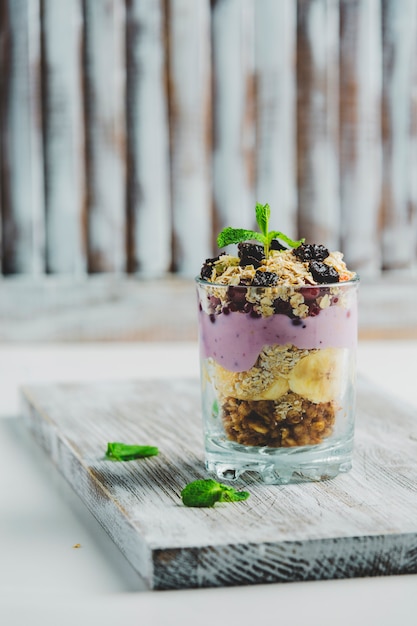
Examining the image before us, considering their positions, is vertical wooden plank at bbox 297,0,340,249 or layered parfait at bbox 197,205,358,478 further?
vertical wooden plank at bbox 297,0,340,249

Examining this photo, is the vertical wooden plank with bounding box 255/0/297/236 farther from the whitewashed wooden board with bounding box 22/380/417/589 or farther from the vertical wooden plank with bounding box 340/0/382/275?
the whitewashed wooden board with bounding box 22/380/417/589

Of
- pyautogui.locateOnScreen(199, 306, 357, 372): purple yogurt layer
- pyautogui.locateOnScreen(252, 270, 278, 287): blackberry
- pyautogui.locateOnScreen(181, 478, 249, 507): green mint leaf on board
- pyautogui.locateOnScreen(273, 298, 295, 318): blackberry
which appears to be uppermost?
pyautogui.locateOnScreen(252, 270, 278, 287): blackberry

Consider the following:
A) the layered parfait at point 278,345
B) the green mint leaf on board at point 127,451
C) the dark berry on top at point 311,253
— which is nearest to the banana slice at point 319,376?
the layered parfait at point 278,345

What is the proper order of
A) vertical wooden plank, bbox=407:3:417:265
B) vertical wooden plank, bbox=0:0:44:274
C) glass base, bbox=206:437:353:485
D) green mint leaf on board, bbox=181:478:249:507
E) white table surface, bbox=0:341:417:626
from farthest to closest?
1. vertical wooden plank, bbox=407:3:417:265
2. vertical wooden plank, bbox=0:0:44:274
3. glass base, bbox=206:437:353:485
4. green mint leaf on board, bbox=181:478:249:507
5. white table surface, bbox=0:341:417:626

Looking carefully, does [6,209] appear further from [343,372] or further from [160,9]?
[343,372]

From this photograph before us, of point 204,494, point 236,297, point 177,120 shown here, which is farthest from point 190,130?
point 204,494

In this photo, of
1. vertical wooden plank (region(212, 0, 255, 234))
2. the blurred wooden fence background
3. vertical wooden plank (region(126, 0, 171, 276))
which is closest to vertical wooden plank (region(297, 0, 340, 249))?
the blurred wooden fence background

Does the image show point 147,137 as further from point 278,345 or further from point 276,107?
point 278,345

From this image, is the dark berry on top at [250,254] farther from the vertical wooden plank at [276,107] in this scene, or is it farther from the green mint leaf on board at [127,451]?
the vertical wooden plank at [276,107]
